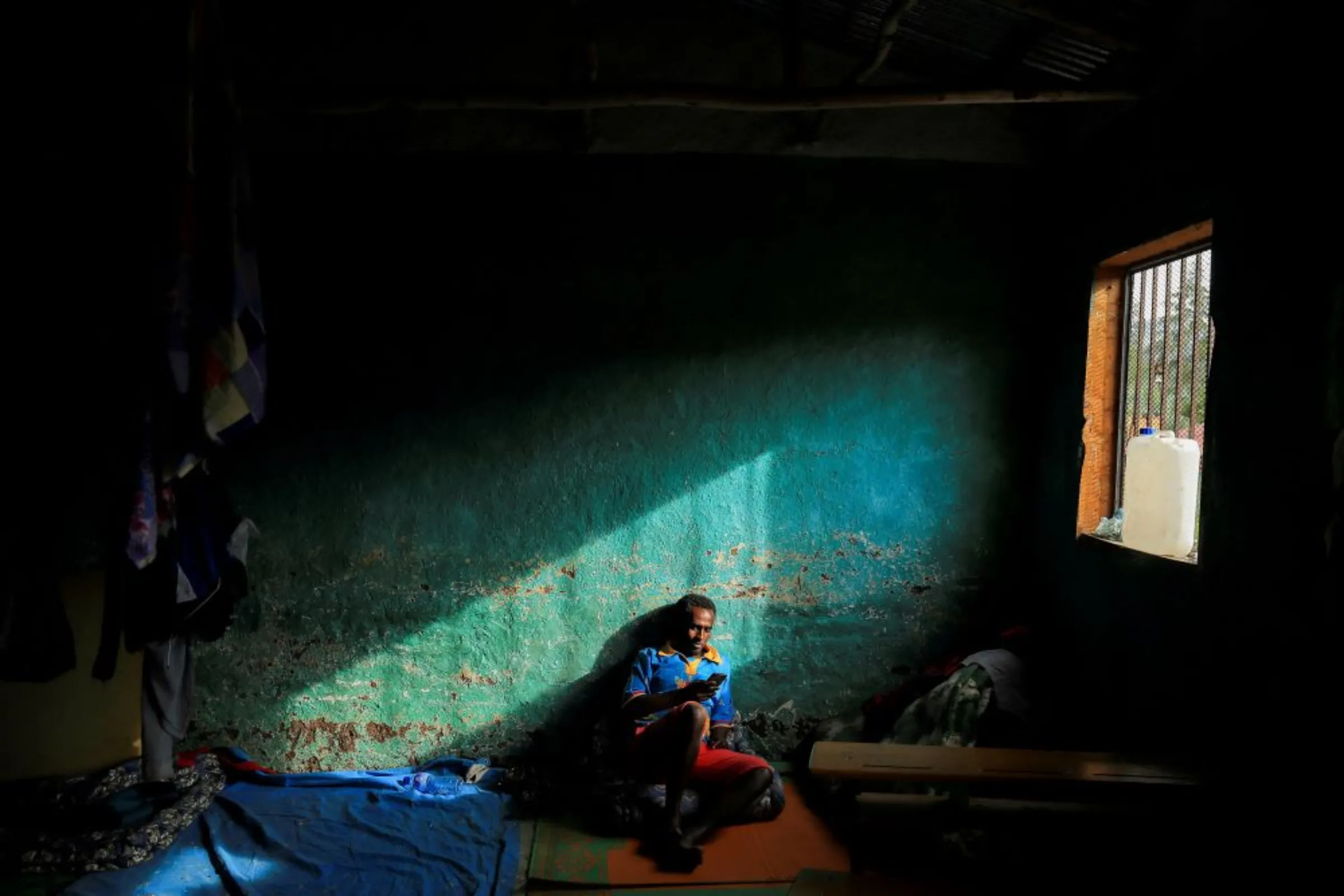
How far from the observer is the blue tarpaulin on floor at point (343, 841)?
123 inches

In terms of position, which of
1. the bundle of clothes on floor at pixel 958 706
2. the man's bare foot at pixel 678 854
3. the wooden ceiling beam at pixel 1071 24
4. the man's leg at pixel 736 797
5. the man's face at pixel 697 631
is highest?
the wooden ceiling beam at pixel 1071 24

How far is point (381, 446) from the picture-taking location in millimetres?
4039

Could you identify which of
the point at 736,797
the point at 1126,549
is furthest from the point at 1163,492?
the point at 736,797

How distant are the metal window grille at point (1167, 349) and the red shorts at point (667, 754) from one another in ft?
6.50

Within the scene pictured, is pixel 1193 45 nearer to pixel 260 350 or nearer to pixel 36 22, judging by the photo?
pixel 260 350

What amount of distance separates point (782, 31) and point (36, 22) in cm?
293

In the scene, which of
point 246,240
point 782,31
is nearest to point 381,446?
point 246,240

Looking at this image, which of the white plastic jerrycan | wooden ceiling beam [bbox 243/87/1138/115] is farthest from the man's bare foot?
wooden ceiling beam [bbox 243/87/1138/115]

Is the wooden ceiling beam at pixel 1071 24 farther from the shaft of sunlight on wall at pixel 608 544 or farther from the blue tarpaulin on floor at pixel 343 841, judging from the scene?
the blue tarpaulin on floor at pixel 343 841

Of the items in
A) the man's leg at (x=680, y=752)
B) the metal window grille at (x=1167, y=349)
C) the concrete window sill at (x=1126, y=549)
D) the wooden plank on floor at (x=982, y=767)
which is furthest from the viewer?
the man's leg at (x=680, y=752)

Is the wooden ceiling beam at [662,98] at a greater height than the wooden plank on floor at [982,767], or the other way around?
the wooden ceiling beam at [662,98]

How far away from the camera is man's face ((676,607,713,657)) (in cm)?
389

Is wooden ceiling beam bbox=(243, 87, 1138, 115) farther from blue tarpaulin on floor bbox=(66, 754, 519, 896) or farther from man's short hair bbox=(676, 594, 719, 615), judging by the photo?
blue tarpaulin on floor bbox=(66, 754, 519, 896)

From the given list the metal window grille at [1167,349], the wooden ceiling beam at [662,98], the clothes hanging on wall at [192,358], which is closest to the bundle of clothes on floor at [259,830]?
the clothes hanging on wall at [192,358]
